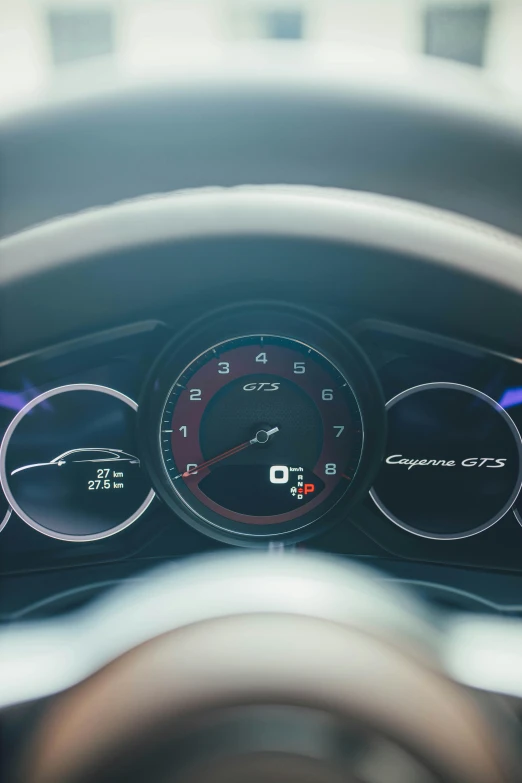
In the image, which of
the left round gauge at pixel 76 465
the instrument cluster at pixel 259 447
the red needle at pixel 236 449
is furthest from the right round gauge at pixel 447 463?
the left round gauge at pixel 76 465

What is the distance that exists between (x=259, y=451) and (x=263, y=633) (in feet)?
2.80

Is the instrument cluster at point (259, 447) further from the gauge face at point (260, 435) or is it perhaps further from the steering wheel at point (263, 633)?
the steering wheel at point (263, 633)

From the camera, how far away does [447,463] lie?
1671mm

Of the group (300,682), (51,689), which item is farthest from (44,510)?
(300,682)

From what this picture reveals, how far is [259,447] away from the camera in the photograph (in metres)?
1.71

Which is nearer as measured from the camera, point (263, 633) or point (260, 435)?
point (263, 633)

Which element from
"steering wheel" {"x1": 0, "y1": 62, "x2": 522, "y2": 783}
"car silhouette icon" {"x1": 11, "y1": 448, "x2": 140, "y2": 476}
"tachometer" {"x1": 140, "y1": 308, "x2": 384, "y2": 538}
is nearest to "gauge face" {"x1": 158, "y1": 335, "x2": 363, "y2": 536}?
"tachometer" {"x1": 140, "y1": 308, "x2": 384, "y2": 538}

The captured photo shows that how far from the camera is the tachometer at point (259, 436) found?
1.69 meters

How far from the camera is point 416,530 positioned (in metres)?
1.74

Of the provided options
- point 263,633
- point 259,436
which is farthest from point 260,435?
point 263,633

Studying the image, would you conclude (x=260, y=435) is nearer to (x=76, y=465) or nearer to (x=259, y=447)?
(x=259, y=447)

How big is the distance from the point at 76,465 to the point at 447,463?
80 cm

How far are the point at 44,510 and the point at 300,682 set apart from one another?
1.06 meters

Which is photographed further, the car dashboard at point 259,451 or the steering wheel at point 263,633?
the car dashboard at point 259,451
